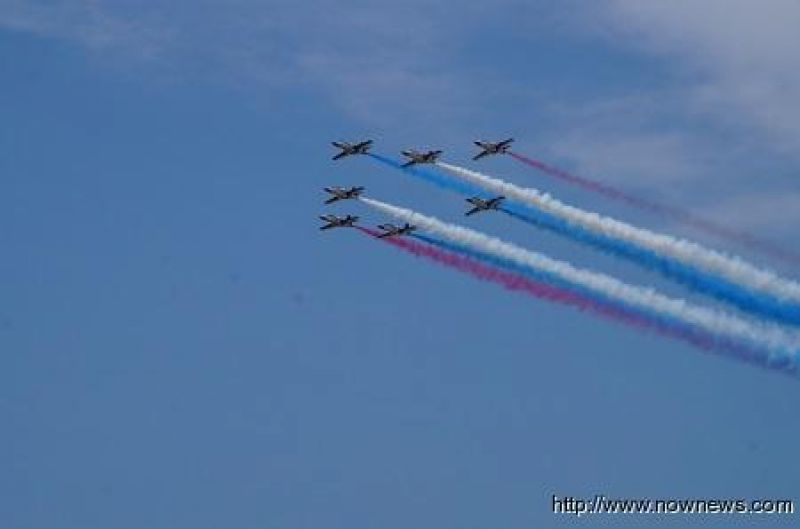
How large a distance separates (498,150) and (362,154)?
45.1ft

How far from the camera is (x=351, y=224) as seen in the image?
7461 inches

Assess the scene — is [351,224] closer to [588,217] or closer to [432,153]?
[432,153]

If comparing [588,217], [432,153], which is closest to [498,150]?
[432,153]

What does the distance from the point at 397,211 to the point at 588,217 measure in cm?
2339

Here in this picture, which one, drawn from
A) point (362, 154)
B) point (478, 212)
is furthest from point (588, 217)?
point (362, 154)

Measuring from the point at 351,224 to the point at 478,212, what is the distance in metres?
14.6

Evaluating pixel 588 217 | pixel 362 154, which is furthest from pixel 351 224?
pixel 588 217

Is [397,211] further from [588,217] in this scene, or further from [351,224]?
[588,217]

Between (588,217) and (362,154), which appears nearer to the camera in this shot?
(588,217)

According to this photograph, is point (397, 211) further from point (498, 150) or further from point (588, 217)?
point (588, 217)

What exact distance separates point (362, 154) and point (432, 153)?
899 cm

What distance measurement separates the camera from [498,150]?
604 ft

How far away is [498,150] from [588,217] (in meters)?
19.8

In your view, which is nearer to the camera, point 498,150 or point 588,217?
point 588,217
